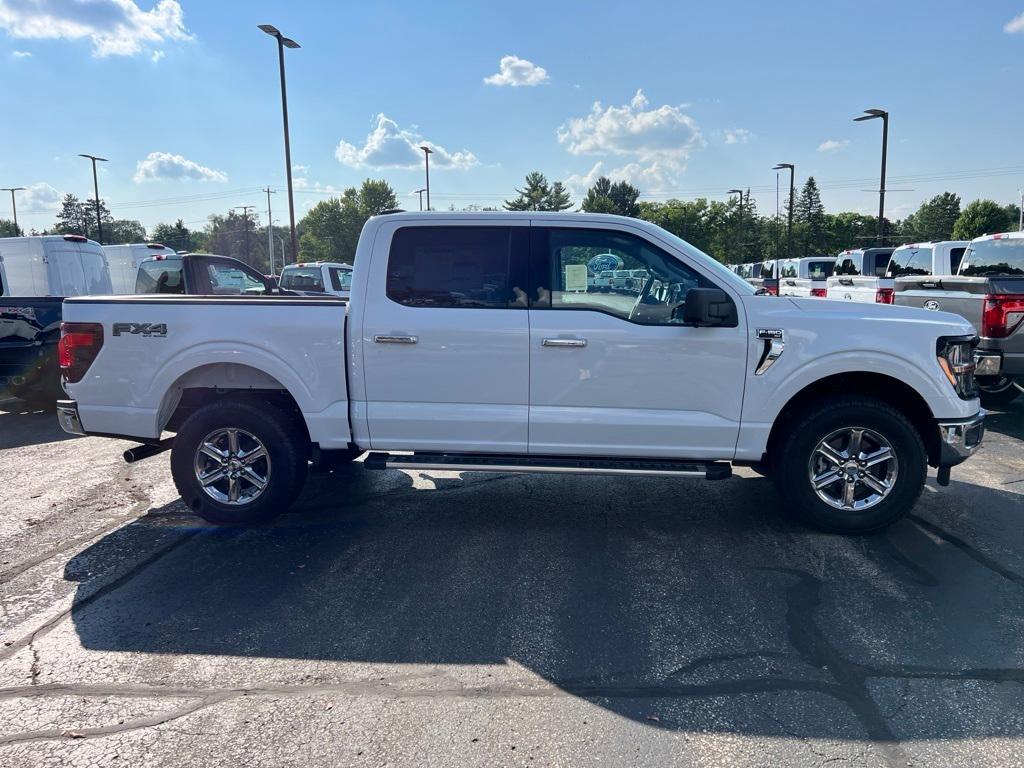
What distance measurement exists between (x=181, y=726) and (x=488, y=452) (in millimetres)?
2416

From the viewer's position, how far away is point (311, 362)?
180 inches

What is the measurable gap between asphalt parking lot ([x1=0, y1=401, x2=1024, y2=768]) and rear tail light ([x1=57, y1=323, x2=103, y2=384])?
1186 mm

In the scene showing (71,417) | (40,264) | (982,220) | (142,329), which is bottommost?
(71,417)

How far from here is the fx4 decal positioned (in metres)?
4.67

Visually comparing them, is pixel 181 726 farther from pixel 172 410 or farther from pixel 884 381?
pixel 884 381

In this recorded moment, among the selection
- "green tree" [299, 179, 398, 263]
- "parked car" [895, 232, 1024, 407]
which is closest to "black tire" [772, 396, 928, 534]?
"parked car" [895, 232, 1024, 407]

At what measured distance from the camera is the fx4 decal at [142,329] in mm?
4668

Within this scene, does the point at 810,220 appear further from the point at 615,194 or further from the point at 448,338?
the point at 448,338

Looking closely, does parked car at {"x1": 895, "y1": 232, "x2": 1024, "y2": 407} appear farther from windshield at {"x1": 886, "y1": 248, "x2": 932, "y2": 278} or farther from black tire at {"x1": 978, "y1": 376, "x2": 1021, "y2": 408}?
windshield at {"x1": 886, "y1": 248, "x2": 932, "y2": 278}

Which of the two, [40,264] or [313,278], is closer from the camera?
[40,264]

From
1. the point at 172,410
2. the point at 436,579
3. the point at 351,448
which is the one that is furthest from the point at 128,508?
the point at 436,579

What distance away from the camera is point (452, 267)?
460 cm

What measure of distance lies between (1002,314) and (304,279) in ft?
40.7

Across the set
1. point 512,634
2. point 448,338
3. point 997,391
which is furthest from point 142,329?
point 997,391
